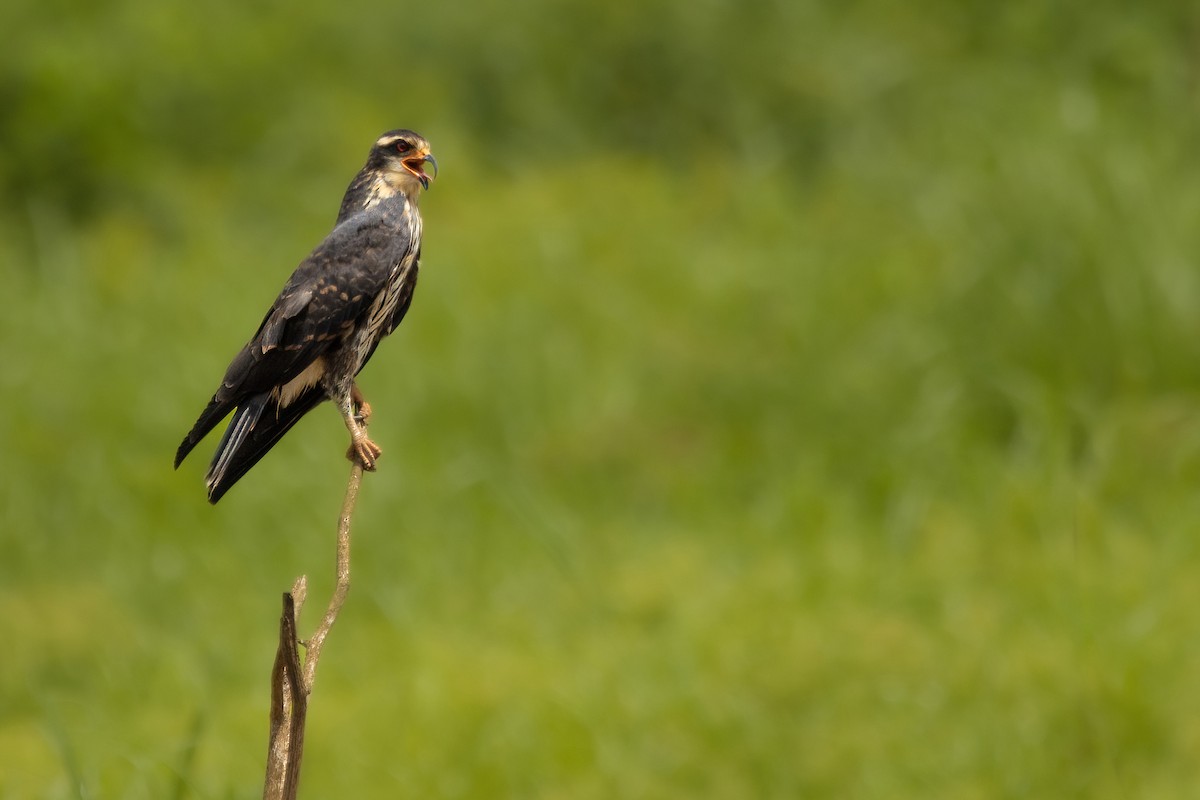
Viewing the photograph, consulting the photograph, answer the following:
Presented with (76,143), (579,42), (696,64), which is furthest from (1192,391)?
(76,143)

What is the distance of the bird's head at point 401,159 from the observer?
3027 mm

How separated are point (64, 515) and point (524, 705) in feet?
7.79

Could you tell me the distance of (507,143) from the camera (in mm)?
9961

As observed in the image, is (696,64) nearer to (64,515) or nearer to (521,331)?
(521,331)

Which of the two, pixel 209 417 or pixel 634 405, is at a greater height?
pixel 634 405

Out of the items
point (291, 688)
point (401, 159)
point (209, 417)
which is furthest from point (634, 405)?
point (291, 688)

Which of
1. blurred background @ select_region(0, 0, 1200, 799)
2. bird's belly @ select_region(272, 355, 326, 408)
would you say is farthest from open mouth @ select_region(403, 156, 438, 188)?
blurred background @ select_region(0, 0, 1200, 799)

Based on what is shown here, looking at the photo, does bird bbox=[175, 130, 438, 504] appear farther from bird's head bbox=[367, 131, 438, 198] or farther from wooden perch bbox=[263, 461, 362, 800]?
wooden perch bbox=[263, 461, 362, 800]

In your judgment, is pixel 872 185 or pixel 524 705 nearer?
pixel 524 705

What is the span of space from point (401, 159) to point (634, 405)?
173 inches

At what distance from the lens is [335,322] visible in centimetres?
295

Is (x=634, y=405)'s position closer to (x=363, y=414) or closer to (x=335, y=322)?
(x=363, y=414)

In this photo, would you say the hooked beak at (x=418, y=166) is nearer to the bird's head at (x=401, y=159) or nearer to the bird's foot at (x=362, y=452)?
the bird's head at (x=401, y=159)

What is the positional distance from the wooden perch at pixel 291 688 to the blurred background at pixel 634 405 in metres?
0.80
